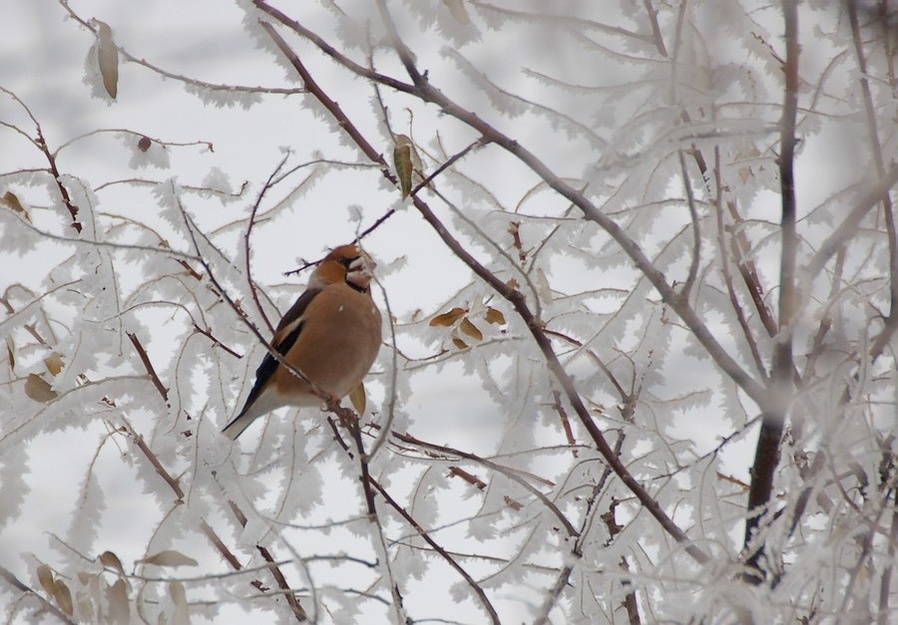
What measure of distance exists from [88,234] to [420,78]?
1312 mm

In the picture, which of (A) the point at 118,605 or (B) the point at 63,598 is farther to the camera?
(B) the point at 63,598

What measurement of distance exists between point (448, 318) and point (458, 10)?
994mm

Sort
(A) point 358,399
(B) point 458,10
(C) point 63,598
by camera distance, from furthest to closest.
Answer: (A) point 358,399
(C) point 63,598
(B) point 458,10

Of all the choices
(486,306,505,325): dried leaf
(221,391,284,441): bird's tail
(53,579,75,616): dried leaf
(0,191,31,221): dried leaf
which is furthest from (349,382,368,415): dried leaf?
(0,191,31,221): dried leaf

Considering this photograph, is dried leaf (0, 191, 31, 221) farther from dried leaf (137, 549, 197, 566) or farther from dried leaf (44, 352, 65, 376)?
dried leaf (137, 549, 197, 566)

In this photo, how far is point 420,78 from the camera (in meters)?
2.42

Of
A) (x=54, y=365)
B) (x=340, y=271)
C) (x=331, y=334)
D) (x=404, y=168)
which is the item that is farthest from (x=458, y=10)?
(x=340, y=271)

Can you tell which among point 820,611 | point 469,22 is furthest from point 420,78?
point 820,611

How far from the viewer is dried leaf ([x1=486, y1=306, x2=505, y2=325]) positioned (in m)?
3.40

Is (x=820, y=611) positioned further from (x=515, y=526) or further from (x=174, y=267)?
(x=174, y=267)

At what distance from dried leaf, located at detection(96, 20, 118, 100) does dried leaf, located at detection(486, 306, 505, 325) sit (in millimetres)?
1289

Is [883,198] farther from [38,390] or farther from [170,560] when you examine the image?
[38,390]

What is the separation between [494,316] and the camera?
3410 mm

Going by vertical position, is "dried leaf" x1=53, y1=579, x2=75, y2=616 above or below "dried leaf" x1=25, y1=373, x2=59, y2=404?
below
